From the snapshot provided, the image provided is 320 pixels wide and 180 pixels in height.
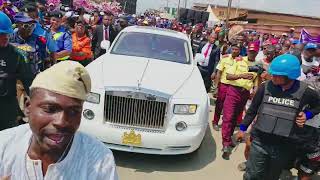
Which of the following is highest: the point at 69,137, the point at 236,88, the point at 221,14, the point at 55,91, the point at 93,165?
the point at 55,91

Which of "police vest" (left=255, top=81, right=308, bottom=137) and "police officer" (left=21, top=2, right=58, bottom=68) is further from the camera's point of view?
"police officer" (left=21, top=2, right=58, bottom=68)

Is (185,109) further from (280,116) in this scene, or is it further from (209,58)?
(209,58)

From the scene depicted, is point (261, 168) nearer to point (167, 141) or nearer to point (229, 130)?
point (167, 141)

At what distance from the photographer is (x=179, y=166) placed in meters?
5.62

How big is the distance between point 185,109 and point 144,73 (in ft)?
2.63

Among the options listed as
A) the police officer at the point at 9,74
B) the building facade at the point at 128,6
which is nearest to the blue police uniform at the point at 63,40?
the police officer at the point at 9,74

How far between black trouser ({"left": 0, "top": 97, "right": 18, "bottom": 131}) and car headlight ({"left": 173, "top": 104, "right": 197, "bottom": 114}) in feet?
6.53

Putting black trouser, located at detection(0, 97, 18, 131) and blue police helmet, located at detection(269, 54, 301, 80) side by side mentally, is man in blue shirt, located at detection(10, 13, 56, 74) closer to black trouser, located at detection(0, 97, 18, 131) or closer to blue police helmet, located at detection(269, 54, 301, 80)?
black trouser, located at detection(0, 97, 18, 131)

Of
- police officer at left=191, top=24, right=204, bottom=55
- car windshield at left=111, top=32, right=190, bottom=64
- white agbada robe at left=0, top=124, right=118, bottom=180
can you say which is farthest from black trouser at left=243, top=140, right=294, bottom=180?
police officer at left=191, top=24, right=204, bottom=55

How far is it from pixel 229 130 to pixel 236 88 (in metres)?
0.68

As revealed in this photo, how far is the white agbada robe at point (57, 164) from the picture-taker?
1.63 metres

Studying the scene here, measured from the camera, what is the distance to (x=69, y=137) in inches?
64.9

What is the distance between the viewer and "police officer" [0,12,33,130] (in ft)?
12.4

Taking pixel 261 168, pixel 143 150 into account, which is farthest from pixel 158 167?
pixel 261 168
